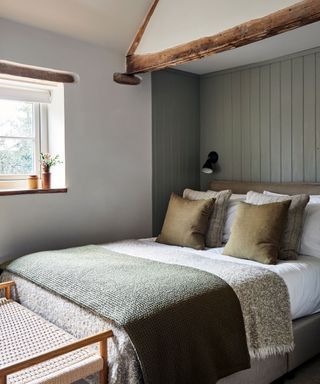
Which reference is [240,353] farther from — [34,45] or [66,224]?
[34,45]

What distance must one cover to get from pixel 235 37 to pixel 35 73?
4.98 ft

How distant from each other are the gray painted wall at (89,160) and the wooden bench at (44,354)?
1019 millimetres

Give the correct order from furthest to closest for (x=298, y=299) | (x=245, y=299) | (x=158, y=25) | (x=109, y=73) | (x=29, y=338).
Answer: (x=109, y=73) → (x=158, y=25) → (x=298, y=299) → (x=245, y=299) → (x=29, y=338)

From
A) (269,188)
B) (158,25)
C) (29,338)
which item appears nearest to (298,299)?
(269,188)

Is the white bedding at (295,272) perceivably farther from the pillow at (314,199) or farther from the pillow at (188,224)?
the pillow at (314,199)

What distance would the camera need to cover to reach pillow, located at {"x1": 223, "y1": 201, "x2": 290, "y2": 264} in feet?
8.26

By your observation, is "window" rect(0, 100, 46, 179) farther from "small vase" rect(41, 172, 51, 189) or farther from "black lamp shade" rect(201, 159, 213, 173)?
"black lamp shade" rect(201, 159, 213, 173)

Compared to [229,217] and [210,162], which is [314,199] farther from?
[210,162]

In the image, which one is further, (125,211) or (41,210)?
(125,211)

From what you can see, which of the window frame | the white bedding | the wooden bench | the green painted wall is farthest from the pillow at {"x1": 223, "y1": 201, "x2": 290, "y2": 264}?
the window frame

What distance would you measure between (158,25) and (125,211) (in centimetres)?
161

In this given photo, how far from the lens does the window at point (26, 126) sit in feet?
10.1

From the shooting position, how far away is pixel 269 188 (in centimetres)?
341

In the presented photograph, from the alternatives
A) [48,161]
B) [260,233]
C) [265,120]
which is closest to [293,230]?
[260,233]
